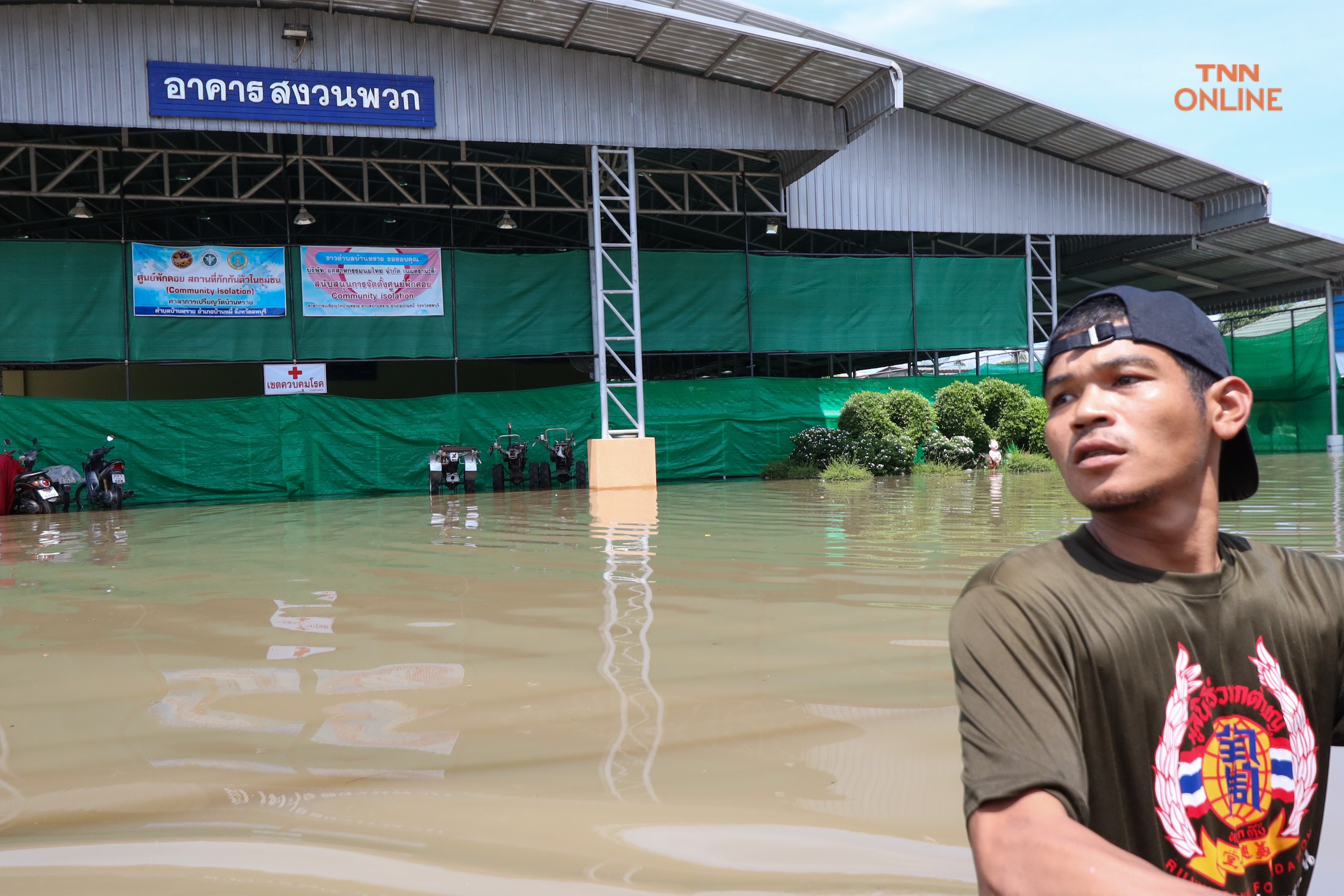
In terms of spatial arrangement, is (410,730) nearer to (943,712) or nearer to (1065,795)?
(943,712)

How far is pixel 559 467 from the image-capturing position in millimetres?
17531

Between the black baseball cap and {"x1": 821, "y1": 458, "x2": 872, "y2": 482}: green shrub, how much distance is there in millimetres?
14958

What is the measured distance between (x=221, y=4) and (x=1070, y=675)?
16.9 metres

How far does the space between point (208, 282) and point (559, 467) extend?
6.49 meters

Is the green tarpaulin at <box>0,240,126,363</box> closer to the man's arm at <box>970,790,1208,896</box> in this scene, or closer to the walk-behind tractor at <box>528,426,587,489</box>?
the walk-behind tractor at <box>528,426,587,489</box>

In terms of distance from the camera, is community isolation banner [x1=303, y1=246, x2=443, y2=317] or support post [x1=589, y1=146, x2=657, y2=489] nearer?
support post [x1=589, y1=146, x2=657, y2=489]

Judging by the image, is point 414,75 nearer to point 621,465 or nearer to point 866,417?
point 621,465

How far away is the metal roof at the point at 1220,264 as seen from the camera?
21641mm

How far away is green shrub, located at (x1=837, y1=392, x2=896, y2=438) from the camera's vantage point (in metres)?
17.8

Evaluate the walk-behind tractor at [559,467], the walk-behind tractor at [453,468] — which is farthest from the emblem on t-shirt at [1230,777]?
the walk-behind tractor at [559,467]

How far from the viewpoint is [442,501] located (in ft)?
46.7

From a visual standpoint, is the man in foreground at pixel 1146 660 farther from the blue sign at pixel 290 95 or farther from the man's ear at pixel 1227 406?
the blue sign at pixel 290 95

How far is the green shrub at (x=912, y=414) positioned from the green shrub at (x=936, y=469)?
21.9 inches

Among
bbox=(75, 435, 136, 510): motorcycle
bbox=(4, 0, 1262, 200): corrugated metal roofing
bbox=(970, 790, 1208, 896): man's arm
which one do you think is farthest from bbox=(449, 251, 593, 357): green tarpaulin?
bbox=(970, 790, 1208, 896): man's arm
